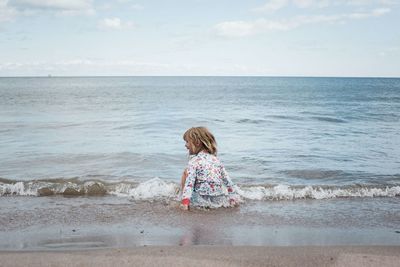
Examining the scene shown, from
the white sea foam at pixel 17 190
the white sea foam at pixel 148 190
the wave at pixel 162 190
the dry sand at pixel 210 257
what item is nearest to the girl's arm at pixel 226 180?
the wave at pixel 162 190

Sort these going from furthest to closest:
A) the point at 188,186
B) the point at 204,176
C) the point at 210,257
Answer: the point at 204,176 → the point at 188,186 → the point at 210,257

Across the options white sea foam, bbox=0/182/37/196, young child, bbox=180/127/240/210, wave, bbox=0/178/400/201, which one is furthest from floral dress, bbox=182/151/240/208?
white sea foam, bbox=0/182/37/196

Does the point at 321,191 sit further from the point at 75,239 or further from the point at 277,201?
the point at 75,239

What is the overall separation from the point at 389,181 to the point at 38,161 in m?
7.75

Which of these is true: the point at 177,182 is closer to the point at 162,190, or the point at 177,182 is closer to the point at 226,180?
the point at 162,190

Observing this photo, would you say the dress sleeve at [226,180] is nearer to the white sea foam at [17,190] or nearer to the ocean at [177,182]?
the ocean at [177,182]

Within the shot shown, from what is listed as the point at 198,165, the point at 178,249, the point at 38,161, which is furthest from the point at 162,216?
the point at 38,161

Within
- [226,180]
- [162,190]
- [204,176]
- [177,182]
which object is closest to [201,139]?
[204,176]

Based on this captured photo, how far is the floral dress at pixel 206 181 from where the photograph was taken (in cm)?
634

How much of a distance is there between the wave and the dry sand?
3.09 metres

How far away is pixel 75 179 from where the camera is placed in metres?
8.66

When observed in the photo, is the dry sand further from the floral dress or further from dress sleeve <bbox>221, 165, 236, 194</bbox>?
dress sleeve <bbox>221, 165, 236, 194</bbox>

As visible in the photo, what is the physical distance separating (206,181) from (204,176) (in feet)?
0.26

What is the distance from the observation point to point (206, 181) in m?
6.37
